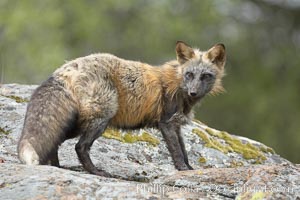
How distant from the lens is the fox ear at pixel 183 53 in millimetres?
13094

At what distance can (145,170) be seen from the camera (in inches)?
420

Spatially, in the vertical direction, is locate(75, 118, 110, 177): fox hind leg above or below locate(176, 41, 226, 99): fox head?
below

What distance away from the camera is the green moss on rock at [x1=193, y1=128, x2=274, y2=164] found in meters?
12.7

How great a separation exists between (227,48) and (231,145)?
18.4 m

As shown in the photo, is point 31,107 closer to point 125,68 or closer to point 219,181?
point 125,68

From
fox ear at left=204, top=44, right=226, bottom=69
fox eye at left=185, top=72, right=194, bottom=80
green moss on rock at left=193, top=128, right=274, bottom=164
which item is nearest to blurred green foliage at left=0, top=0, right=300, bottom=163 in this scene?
green moss on rock at left=193, top=128, right=274, bottom=164

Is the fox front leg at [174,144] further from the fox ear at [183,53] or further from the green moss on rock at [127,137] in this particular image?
the fox ear at [183,53]

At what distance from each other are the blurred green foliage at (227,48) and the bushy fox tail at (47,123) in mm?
16838

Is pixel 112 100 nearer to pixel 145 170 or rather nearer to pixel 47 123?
pixel 145 170

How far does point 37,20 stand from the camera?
32.6 metres

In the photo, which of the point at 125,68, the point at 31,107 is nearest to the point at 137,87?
the point at 125,68

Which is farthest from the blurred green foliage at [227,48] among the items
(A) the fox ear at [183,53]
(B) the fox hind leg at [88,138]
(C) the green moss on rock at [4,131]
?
(B) the fox hind leg at [88,138]

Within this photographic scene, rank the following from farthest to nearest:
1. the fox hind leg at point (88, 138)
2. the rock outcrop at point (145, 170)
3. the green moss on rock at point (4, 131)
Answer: the green moss on rock at point (4, 131)
the fox hind leg at point (88, 138)
the rock outcrop at point (145, 170)

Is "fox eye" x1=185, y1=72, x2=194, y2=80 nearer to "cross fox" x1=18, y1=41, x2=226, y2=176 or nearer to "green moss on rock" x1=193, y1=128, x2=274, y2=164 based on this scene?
"cross fox" x1=18, y1=41, x2=226, y2=176
